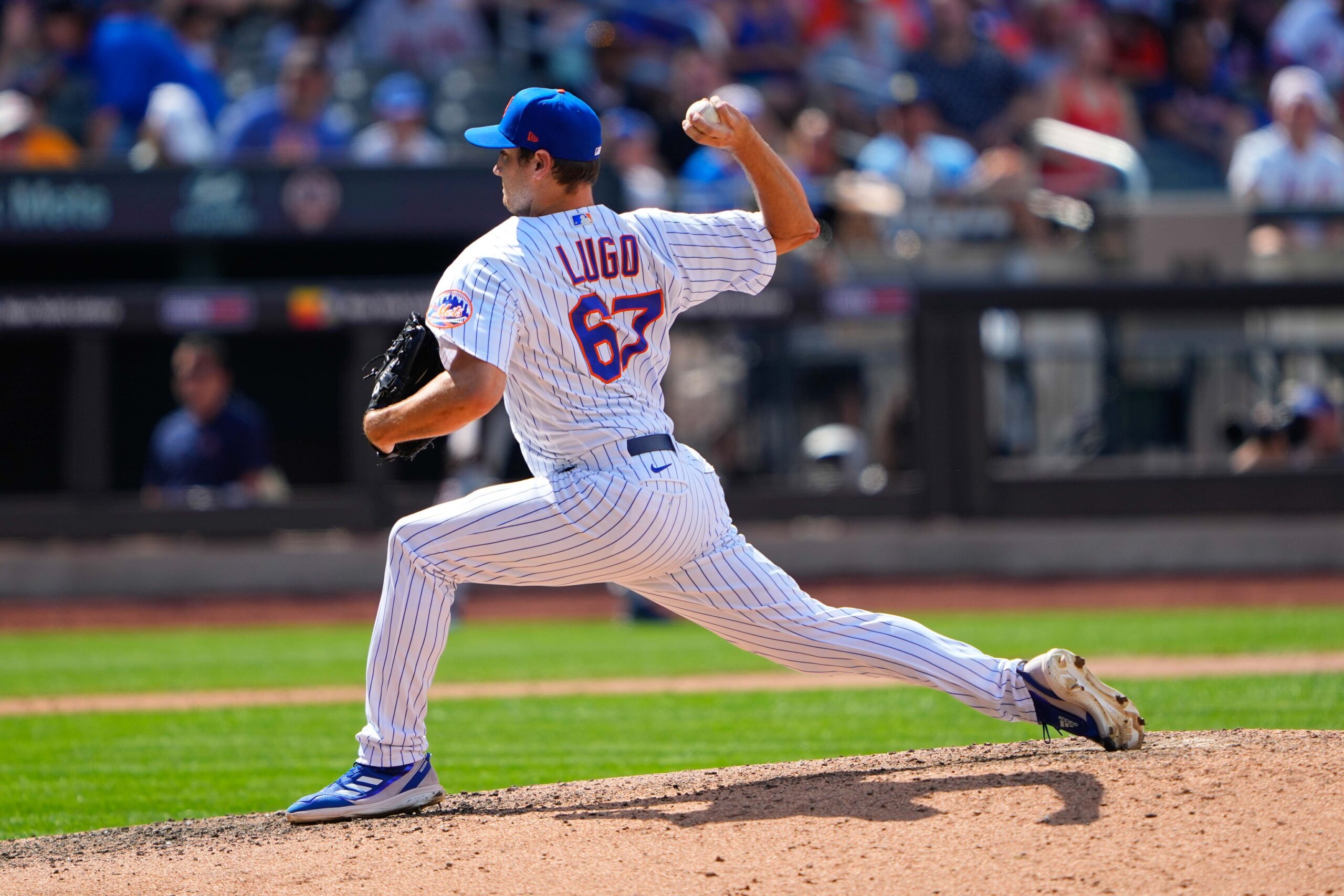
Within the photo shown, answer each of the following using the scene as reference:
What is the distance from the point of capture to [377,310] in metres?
10.8

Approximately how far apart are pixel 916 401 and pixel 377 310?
3921 millimetres

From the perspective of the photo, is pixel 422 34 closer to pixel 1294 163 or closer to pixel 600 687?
pixel 1294 163

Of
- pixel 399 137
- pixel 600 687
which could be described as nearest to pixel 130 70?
pixel 399 137

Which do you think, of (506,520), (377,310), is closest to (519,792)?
(506,520)

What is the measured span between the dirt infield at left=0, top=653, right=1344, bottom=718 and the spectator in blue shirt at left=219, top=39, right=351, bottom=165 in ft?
16.3

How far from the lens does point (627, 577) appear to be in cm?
380

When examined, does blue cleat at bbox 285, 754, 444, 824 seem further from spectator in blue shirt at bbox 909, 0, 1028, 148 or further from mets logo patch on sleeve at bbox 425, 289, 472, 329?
spectator in blue shirt at bbox 909, 0, 1028, 148

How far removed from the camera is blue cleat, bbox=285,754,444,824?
377 centimetres

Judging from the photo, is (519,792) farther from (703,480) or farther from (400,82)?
(400,82)

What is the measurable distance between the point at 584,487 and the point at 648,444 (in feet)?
0.63

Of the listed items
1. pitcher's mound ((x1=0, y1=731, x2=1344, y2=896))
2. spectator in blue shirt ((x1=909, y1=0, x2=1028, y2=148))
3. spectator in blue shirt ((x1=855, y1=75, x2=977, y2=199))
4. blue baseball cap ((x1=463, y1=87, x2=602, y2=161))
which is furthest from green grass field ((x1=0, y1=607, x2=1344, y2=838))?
spectator in blue shirt ((x1=909, y1=0, x2=1028, y2=148))

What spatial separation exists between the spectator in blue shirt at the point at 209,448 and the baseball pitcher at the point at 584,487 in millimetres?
6950

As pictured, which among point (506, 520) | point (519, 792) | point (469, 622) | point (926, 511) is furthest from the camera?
point (926, 511)

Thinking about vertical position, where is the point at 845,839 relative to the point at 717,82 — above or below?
below
